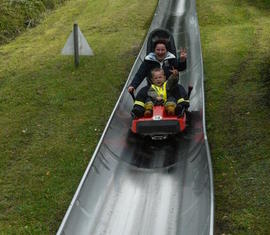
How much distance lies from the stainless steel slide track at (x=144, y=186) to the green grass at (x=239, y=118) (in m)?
0.49

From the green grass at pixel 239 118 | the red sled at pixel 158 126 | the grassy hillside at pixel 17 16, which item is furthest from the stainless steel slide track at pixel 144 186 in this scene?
the grassy hillside at pixel 17 16

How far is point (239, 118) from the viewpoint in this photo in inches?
357

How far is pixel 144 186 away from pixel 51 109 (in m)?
4.32

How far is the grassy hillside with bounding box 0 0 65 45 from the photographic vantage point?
1756 cm

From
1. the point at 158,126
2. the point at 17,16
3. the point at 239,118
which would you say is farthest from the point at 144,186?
the point at 17,16

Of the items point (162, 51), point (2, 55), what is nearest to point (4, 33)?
point (2, 55)

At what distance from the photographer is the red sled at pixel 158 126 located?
302 inches

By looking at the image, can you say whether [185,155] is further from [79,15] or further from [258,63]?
[79,15]

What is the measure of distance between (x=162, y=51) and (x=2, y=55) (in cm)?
713

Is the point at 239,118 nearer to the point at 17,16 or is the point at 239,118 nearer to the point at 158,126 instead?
the point at 158,126

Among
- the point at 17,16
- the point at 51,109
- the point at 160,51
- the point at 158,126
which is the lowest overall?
the point at 17,16

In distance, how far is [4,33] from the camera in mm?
17375

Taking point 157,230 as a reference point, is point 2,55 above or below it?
below

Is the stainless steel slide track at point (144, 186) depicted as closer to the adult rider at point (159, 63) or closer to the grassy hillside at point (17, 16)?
the adult rider at point (159, 63)
